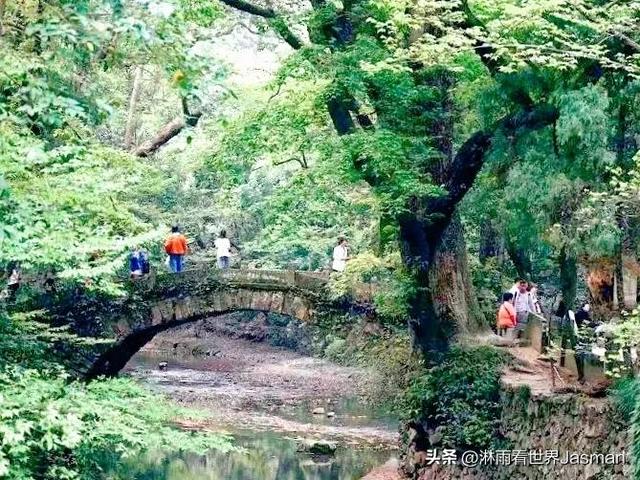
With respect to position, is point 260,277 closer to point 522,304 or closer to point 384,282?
point 384,282

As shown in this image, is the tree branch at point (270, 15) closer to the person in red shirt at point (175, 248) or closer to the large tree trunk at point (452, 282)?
the large tree trunk at point (452, 282)

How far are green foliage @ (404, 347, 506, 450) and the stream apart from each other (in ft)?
9.18

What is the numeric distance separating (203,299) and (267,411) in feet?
14.2

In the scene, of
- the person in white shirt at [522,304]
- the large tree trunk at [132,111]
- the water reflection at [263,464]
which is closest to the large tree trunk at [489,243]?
the person in white shirt at [522,304]

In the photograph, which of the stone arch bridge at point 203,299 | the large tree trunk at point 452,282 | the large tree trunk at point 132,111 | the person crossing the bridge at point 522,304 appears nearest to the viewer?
the large tree trunk at point 452,282

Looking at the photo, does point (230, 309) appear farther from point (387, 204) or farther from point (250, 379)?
point (250, 379)

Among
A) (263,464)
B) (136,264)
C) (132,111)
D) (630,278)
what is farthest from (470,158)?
(132,111)

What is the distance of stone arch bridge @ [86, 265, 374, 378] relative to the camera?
1605cm

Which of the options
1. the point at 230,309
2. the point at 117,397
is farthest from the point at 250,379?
the point at 117,397

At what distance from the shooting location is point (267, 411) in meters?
19.6

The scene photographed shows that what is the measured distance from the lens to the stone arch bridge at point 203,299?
16047mm

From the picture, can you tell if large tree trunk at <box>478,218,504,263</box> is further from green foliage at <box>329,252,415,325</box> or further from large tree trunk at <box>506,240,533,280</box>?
green foliage at <box>329,252,415,325</box>

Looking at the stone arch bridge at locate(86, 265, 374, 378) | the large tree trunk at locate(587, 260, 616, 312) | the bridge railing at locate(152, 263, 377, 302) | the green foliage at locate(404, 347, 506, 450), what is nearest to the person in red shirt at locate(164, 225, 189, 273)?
the bridge railing at locate(152, 263, 377, 302)

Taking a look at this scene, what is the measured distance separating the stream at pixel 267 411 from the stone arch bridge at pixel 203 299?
2019 mm
